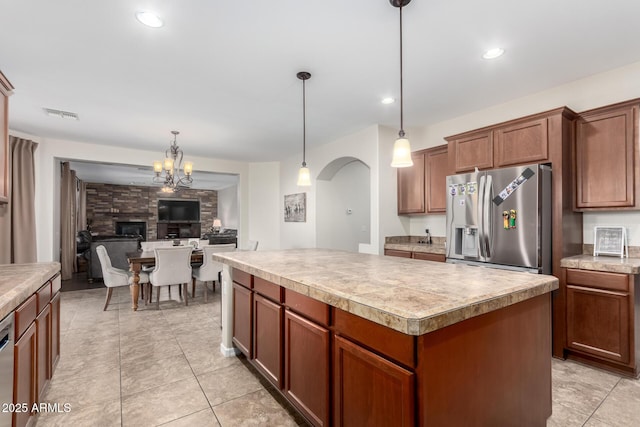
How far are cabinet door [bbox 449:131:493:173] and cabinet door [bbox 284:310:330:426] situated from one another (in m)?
2.62

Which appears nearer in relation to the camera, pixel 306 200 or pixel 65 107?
pixel 65 107

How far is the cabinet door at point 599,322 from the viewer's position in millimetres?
2387

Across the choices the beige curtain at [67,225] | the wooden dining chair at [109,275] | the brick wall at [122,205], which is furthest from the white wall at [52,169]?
the brick wall at [122,205]

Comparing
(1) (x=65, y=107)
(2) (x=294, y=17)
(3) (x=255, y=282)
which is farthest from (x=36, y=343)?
(1) (x=65, y=107)

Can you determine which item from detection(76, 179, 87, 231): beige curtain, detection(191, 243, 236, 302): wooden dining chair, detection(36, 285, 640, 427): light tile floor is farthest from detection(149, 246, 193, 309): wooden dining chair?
detection(76, 179, 87, 231): beige curtain

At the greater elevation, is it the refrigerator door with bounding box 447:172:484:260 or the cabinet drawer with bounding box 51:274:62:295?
the refrigerator door with bounding box 447:172:484:260

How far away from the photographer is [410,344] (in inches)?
44.0

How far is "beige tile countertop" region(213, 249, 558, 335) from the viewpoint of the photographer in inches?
43.9

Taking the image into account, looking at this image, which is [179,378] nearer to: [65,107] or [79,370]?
[79,370]

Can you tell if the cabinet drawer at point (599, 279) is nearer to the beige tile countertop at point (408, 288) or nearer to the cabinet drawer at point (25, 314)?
the beige tile countertop at point (408, 288)

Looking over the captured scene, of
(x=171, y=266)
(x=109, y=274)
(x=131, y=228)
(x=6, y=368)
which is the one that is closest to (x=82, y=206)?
(x=131, y=228)

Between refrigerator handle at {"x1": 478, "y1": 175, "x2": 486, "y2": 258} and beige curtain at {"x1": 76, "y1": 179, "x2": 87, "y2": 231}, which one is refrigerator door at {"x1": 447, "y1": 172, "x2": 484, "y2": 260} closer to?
refrigerator handle at {"x1": 478, "y1": 175, "x2": 486, "y2": 258}

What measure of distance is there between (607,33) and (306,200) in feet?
14.3

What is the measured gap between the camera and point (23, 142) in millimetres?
4562
